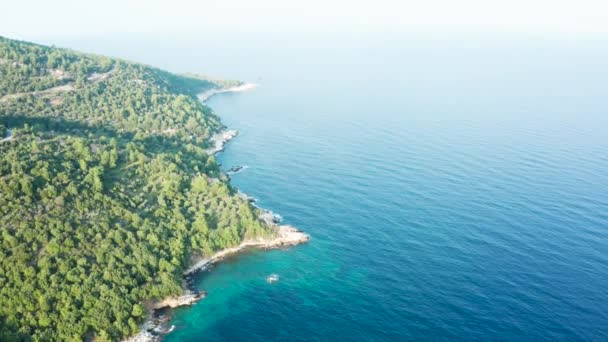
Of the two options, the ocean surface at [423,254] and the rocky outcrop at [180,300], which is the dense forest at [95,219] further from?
the ocean surface at [423,254]

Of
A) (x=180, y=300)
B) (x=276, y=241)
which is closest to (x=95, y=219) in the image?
(x=180, y=300)

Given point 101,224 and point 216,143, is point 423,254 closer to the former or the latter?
point 101,224

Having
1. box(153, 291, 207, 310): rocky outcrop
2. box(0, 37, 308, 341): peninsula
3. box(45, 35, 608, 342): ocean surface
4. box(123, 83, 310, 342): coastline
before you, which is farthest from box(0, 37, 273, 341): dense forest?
box(45, 35, 608, 342): ocean surface

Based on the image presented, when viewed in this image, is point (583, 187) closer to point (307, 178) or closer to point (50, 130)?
point (307, 178)

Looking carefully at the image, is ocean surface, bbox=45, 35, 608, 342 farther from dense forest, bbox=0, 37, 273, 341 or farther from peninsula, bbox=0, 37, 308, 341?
dense forest, bbox=0, 37, 273, 341

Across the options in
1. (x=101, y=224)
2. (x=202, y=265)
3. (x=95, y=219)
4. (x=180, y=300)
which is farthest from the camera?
(x=202, y=265)

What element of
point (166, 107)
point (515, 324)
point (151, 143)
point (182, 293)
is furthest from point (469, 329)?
point (166, 107)

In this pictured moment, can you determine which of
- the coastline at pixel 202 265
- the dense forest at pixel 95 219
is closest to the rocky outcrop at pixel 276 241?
the coastline at pixel 202 265
